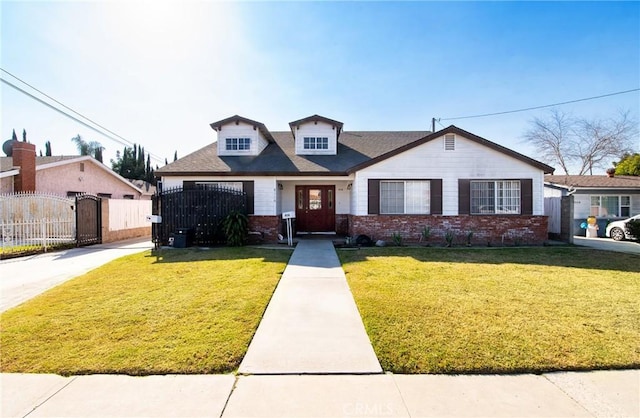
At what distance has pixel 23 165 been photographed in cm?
1533

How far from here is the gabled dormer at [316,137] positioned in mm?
15016

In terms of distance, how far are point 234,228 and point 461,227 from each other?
9095 millimetres

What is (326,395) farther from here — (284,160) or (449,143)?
(284,160)

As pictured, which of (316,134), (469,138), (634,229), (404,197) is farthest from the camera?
(316,134)

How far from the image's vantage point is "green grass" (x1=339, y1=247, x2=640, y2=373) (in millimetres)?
3234

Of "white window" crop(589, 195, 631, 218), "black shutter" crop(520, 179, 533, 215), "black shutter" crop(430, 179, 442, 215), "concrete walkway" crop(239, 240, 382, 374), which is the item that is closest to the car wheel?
"white window" crop(589, 195, 631, 218)

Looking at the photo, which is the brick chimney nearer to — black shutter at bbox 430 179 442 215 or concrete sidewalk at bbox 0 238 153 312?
concrete sidewalk at bbox 0 238 153 312

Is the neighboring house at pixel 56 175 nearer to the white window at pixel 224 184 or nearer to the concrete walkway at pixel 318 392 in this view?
the white window at pixel 224 184

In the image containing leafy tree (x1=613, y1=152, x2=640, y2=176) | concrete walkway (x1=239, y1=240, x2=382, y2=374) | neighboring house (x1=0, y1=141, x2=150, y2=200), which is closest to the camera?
concrete walkway (x1=239, y1=240, x2=382, y2=374)

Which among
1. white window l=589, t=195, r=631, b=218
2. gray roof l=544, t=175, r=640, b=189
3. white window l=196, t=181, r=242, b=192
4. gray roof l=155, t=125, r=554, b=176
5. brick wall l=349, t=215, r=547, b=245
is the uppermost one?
gray roof l=155, t=125, r=554, b=176

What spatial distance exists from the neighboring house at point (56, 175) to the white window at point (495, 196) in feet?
71.3

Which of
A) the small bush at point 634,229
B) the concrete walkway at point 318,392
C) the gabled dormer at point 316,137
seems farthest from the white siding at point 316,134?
the small bush at point 634,229

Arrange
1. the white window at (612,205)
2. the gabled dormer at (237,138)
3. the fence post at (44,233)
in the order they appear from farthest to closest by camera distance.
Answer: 1. the white window at (612,205)
2. the gabled dormer at (237,138)
3. the fence post at (44,233)

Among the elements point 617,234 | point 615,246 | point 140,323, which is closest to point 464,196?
point 615,246
